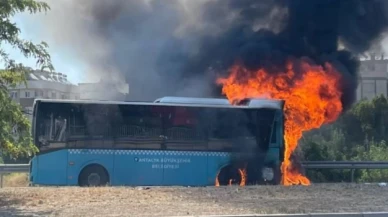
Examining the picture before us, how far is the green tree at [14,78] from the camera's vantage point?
1216cm

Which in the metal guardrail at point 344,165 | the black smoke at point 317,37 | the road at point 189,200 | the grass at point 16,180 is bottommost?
the grass at point 16,180

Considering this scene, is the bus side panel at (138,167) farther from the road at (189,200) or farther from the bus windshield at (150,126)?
the road at (189,200)

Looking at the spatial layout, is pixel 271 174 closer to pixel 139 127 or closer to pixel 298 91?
pixel 298 91

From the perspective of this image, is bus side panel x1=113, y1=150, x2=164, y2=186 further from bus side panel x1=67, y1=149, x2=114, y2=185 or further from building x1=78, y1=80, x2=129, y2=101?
building x1=78, y1=80, x2=129, y2=101

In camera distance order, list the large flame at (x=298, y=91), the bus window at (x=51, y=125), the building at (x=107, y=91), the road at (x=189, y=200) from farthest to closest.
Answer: the building at (x=107, y=91), the large flame at (x=298, y=91), the bus window at (x=51, y=125), the road at (x=189, y=200)

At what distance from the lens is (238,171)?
60.8ft

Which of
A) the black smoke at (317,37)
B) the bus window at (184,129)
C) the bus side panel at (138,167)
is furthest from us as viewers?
the black smoke at (317,37)

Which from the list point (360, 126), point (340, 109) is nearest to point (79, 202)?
point (340, 109)

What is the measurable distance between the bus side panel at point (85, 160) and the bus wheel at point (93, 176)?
0.37 ft

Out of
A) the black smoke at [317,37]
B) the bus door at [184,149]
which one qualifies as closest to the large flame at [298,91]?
the black smoke at [317,37]

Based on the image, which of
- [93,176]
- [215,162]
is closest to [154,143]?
[215,162]

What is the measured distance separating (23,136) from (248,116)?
822 cm

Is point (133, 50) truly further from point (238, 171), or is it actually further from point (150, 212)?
point (150, 212)

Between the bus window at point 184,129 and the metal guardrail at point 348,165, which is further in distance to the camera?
the metal guardrail at point 348,165
